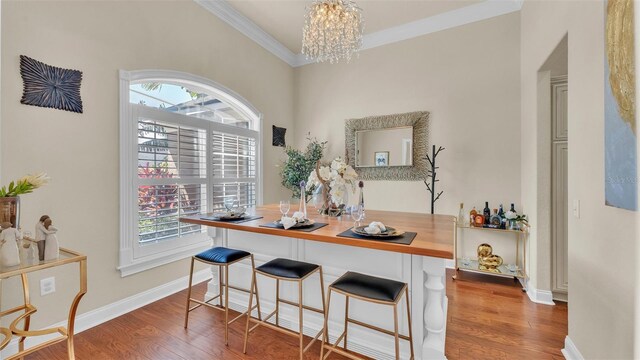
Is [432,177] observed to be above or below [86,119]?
below

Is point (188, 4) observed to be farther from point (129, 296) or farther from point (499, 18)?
point (499, 18)

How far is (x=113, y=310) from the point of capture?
238 centimetres

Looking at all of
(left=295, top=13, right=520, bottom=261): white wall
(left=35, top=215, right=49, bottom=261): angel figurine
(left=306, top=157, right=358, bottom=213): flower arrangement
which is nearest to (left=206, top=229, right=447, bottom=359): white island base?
(left=306, top=157, right=358, bottom=213): flower arrangement

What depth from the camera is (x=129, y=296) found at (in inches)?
98.8

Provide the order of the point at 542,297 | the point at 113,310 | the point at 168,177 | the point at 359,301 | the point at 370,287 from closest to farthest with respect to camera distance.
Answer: the point at 370,287, the point at 359,301, the point at 113,310, the point at 542,297, the point at 168,177

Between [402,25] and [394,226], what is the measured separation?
3.15 metres

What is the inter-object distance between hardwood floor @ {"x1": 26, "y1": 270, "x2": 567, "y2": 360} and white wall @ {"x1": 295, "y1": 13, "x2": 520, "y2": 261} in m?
1.03

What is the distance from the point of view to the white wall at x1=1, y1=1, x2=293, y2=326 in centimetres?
188

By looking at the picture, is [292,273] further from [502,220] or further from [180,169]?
[502,220]

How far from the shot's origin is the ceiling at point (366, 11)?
3.27m


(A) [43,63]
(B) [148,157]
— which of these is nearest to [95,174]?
(B) [148,157]

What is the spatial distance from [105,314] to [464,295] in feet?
11.1

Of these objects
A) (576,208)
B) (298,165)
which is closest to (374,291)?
(576,208)

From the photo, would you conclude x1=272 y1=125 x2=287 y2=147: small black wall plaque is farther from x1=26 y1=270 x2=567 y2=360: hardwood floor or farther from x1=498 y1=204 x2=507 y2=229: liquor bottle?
x1=498 y1=204 x2=507 y2=229: liquor bottle
